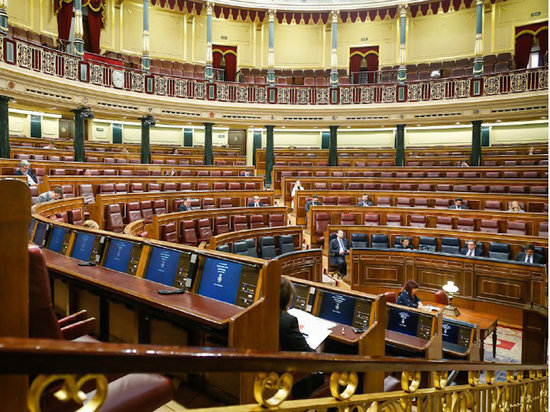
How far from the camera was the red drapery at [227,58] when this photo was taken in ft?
56.0

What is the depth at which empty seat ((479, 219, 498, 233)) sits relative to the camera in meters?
7.91

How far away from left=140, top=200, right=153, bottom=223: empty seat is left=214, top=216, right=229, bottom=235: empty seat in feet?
4.03

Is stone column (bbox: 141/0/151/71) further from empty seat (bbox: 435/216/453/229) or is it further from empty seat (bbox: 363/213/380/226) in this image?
empty seat (bbox: 435/216/453/229)

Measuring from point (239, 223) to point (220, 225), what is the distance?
1.52 feet

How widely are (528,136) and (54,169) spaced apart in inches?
608

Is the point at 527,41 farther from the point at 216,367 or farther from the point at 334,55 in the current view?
the point at 216,367

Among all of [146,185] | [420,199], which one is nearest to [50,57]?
[146,185]

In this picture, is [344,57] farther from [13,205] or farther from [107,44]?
[13,205]

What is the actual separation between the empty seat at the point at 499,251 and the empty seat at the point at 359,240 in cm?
217

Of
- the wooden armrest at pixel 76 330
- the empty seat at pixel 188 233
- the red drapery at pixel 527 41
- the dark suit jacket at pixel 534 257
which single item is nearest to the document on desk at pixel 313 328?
the wooden armrest at pixel 76 330

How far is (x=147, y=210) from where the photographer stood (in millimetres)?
7973

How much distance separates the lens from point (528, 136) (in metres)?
15.1

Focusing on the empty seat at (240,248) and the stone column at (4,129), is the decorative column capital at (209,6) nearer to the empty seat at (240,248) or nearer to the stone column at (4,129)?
the stone column at (4,129)

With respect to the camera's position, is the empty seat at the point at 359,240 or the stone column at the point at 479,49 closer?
the empty seat at the point at 359,240
